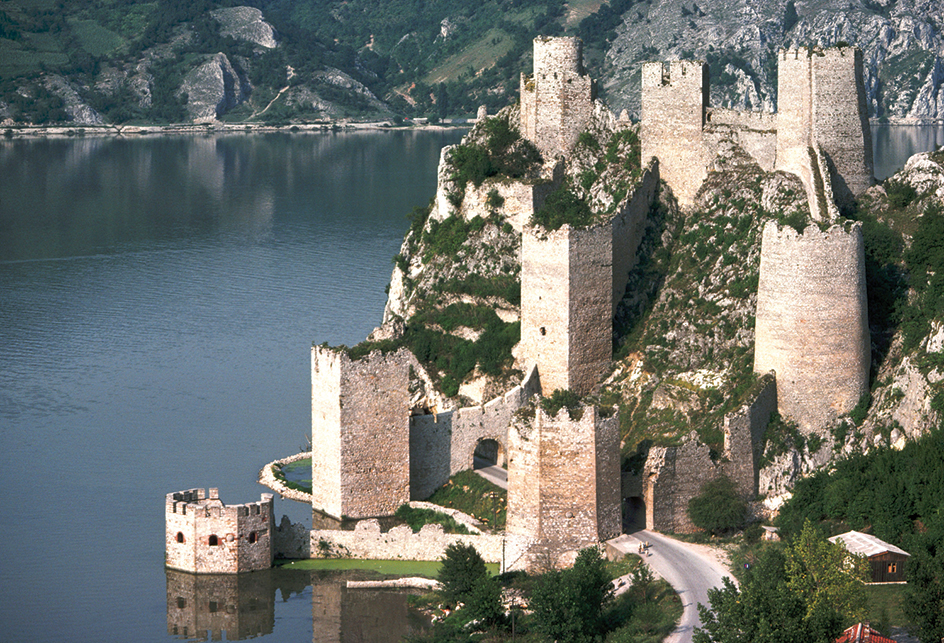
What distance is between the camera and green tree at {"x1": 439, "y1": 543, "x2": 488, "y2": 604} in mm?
35906

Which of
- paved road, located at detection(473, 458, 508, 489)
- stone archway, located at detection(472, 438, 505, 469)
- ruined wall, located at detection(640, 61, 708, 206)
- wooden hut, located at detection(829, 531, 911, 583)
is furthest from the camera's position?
ruined wall, located at detection(640, 61, 708, 206)

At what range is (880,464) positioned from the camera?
123ft

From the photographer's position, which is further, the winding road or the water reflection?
the water reflection

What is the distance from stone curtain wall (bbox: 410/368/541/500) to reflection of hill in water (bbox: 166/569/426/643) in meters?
3.92

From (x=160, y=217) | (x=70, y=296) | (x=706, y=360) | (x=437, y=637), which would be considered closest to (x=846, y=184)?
(x=706, y=360)

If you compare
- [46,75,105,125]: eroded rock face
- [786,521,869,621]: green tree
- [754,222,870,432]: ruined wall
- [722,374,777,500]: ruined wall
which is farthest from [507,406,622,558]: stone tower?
[46,75,105,125]: eroded rock face

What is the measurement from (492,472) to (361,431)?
4.00 meters

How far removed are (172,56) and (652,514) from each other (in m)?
158

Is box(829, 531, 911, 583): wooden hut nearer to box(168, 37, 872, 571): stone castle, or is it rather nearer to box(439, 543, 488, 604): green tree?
box(168, 37, 872, 571): stone castle

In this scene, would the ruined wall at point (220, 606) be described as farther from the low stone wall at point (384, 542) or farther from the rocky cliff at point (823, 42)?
the rocky cliff at point (823, 42)

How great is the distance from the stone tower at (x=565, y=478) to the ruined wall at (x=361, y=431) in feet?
15.0

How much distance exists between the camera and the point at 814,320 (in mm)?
39500

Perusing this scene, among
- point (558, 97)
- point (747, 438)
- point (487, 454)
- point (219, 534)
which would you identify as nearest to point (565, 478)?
point (747, 438)

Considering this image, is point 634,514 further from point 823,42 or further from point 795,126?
point 823,42
